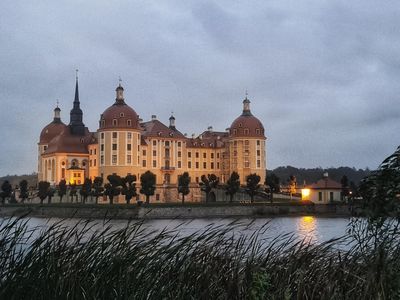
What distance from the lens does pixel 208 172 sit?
86562 millimetres

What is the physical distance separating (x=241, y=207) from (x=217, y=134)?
1499 inches

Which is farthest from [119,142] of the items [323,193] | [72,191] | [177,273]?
[177,273]

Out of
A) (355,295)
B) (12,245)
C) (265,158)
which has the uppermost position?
(265,158)

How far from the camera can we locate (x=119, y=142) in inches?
2928

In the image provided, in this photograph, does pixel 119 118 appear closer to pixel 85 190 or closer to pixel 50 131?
pixel 85 190

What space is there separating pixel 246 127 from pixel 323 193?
75.0 ft

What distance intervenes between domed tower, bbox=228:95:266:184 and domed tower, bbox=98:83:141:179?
1497 centimetres

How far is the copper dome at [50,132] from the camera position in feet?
292

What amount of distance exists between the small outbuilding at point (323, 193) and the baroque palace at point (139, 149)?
739 inches

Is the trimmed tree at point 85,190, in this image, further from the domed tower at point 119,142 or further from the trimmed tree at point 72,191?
the domed tower at point 119,142

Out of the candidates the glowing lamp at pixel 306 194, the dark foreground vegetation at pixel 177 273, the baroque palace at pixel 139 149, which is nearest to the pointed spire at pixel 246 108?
the baroque palace at pixel 139 149

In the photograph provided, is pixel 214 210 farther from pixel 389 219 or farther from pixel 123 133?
pixel 389 219

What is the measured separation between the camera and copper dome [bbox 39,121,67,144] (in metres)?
89.0

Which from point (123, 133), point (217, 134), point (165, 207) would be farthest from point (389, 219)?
point (217, 134)
